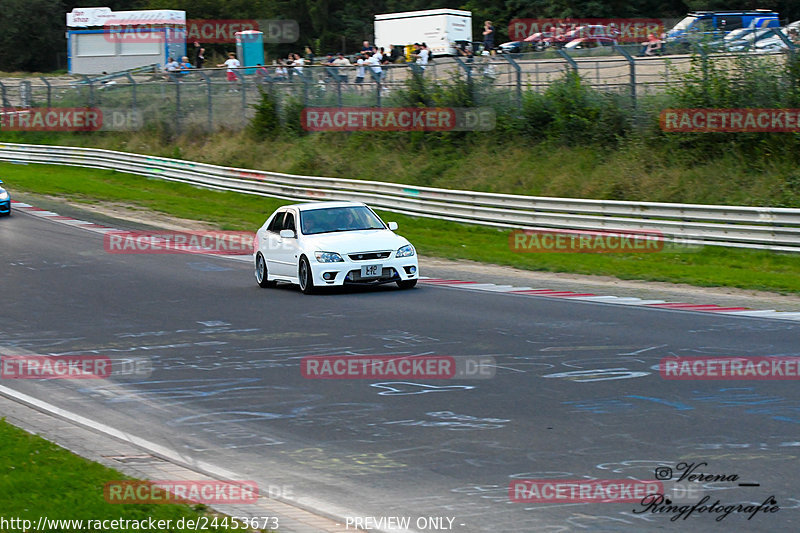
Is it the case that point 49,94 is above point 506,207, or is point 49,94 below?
above

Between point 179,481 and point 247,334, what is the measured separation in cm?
628

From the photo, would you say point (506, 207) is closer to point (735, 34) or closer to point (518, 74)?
point (518, 74)

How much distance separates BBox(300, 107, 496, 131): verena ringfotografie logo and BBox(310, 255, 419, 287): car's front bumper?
16026mm

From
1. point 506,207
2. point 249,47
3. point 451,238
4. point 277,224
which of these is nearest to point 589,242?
point 506,207

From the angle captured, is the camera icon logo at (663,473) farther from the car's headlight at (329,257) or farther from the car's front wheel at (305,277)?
the car's front wheel at (305,277)

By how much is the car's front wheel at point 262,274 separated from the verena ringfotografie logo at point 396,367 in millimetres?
6821

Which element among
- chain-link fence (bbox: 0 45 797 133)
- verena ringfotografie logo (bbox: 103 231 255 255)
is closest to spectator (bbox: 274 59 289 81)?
chain-link fence (bbox: 0 45 797 133)

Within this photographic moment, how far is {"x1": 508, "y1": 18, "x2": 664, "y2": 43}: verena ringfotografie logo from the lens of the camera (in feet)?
148

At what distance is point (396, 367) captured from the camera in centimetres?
1077

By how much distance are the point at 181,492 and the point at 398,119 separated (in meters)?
28.3

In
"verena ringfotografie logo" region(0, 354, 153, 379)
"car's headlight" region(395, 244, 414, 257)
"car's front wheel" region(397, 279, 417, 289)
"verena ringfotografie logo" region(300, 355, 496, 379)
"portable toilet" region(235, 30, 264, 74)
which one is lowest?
"car's front wheel" region(397, 279, 417, 289)

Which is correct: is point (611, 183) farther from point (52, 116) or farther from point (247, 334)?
point (52, 116)

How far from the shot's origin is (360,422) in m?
8.61

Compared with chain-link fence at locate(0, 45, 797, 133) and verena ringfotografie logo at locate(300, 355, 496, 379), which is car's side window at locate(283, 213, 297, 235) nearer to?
verena ringfotografie logo at locate(300, 355, 496, 379)
